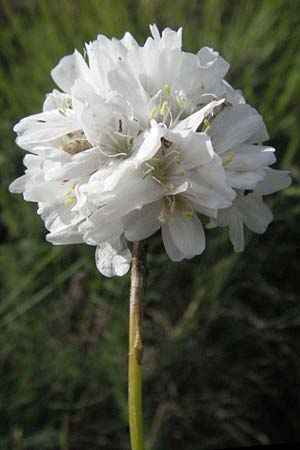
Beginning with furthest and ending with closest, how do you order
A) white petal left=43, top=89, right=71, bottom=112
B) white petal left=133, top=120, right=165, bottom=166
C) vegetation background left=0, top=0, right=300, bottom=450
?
vegetation background left=0, top=0, right=300, bottom=450 < white petal left=43, top=89, right=71, bottom=112 < white petal left=133, top=120, right=165, bottom=166

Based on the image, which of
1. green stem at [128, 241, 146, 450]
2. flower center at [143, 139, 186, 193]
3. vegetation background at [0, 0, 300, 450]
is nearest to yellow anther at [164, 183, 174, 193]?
flower center at [143, 139, 186, 193]

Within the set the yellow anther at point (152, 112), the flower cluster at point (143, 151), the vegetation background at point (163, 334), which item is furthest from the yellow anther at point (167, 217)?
the vegetation background at point (163, 334)

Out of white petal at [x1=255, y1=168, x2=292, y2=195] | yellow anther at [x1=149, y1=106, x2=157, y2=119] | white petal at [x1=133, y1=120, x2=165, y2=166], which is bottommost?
white petal at [x1=255, y1=168, x2=292, y2=195]

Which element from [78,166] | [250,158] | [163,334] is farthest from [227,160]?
[163,334]

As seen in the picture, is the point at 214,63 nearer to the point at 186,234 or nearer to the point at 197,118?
the point at 197,118

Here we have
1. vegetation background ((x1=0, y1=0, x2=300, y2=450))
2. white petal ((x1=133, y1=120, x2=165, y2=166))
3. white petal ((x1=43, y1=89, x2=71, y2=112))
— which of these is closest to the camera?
white petal ((x1=133, y1=120, x2=165, y2=166))

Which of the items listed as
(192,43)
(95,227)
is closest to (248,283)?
(192,43)

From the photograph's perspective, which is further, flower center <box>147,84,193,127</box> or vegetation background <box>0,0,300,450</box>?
vegetation background <box>0,0,300,450</box>

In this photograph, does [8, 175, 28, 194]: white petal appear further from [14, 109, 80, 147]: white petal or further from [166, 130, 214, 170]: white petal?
[166, 130, 214, 170]: white petal

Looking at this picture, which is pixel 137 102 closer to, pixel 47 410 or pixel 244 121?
pixel 244 121
